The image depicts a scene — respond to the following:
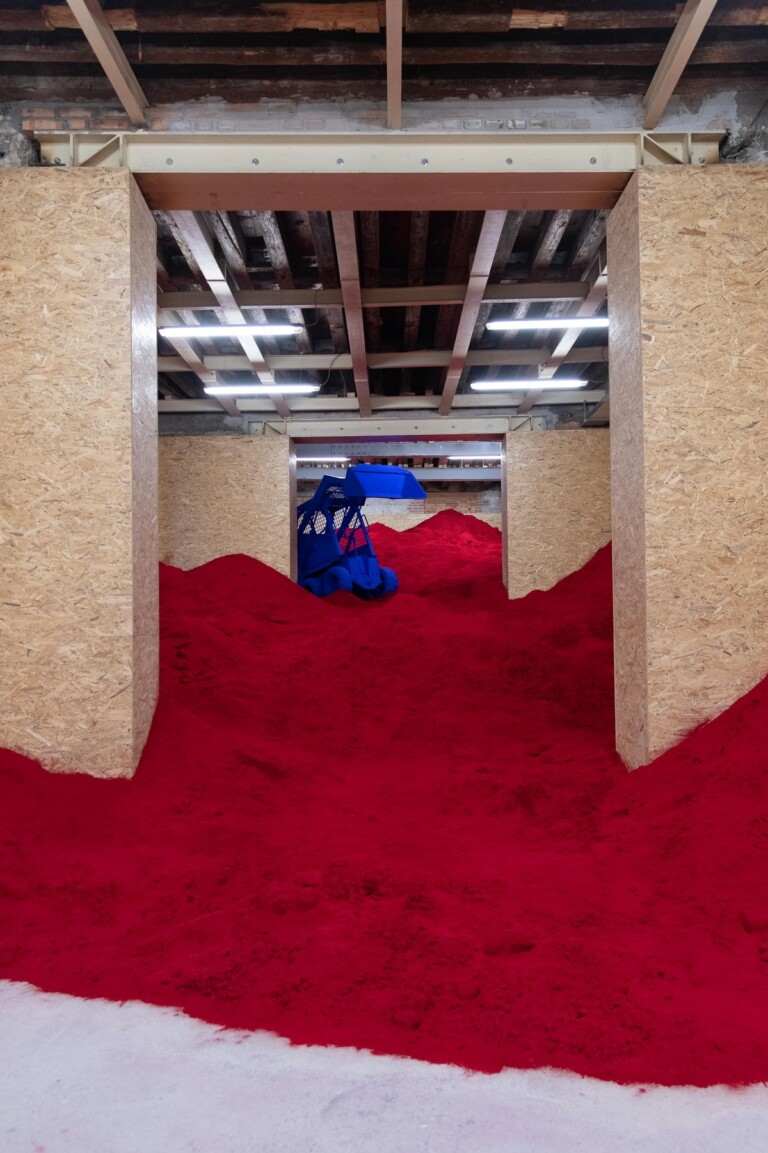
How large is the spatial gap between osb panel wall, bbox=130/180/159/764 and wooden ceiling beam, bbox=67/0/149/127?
1.63 feet

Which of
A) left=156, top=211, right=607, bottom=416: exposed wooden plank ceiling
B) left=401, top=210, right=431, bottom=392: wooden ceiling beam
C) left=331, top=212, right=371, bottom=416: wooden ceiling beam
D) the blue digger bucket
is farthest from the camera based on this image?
the blue digger bucket

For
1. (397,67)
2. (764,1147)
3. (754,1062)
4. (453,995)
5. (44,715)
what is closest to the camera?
(764,1147)

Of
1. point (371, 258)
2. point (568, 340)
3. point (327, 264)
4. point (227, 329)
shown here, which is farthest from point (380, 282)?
point (568, 340)

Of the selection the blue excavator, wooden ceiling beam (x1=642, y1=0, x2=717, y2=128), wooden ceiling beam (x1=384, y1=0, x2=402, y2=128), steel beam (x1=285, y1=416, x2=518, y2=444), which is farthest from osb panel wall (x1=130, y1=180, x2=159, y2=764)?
the blue excavator

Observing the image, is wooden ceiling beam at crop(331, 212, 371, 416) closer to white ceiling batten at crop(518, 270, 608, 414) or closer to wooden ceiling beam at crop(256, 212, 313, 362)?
wooden ceiling beam at crop(256, 212, 313, 362)

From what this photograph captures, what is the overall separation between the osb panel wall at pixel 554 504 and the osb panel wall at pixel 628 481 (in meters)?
7.85

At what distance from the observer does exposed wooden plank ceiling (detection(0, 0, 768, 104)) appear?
14.7ft

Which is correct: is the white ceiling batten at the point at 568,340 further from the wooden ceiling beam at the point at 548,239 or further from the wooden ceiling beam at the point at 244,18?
the wooden ceiling beam at the point at 244,18

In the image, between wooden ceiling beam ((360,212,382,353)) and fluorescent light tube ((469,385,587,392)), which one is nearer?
wooden ceiling beam ((360,212,382,353))

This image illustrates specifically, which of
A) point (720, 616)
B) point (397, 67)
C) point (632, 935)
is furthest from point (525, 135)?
point (632, 935)

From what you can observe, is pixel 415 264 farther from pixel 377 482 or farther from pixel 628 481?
pixel 377 482

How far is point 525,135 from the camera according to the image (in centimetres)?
502

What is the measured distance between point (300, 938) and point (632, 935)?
1.45 meters

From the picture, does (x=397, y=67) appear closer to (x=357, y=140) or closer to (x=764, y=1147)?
(x=357, y=140)
